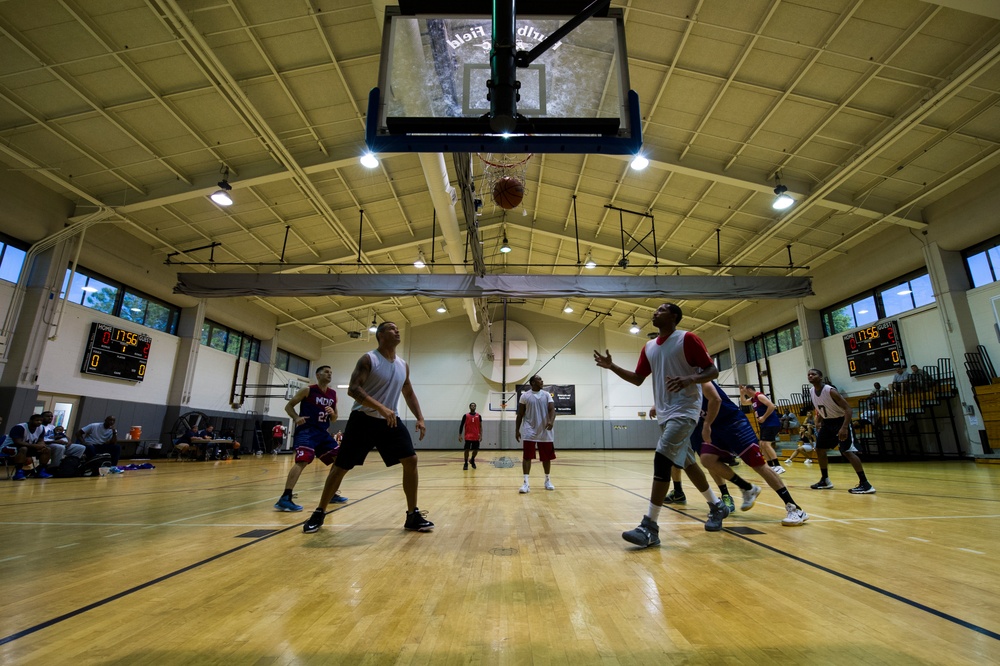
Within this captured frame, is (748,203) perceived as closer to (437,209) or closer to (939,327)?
(939,327)

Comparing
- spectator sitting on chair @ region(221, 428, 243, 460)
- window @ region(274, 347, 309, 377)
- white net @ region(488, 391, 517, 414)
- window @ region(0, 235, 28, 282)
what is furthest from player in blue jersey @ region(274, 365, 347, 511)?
white net @ region(488, 391, 517, 414)

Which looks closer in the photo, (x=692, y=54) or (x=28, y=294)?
(x=692, y=54)

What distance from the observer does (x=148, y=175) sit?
10.1m

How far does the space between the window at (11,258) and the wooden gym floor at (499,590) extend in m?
9.22

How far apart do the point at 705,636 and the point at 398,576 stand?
1.40m

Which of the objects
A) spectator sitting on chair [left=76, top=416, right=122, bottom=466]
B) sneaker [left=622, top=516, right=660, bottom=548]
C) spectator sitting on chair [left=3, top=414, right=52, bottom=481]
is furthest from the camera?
spectator sitting on chair [left=76, top=416, right=122, bottom=466]

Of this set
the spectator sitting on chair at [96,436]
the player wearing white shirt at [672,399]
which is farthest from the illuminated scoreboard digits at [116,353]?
the player wearing white shirt at [672,399]

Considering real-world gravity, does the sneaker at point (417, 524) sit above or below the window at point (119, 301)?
below

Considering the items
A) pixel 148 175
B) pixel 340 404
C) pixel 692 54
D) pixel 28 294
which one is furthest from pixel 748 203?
pixel 340 404

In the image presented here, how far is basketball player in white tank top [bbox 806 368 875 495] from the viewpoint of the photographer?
17.5ft

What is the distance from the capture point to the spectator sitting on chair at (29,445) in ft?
24.6

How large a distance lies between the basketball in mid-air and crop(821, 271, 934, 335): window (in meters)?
10.9

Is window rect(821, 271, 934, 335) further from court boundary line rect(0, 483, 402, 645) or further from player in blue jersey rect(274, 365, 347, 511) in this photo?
court boundary line rect(0, 483, 402, 645)

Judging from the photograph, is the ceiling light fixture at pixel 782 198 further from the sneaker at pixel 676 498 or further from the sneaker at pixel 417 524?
the sneaker at pixel 417 524
